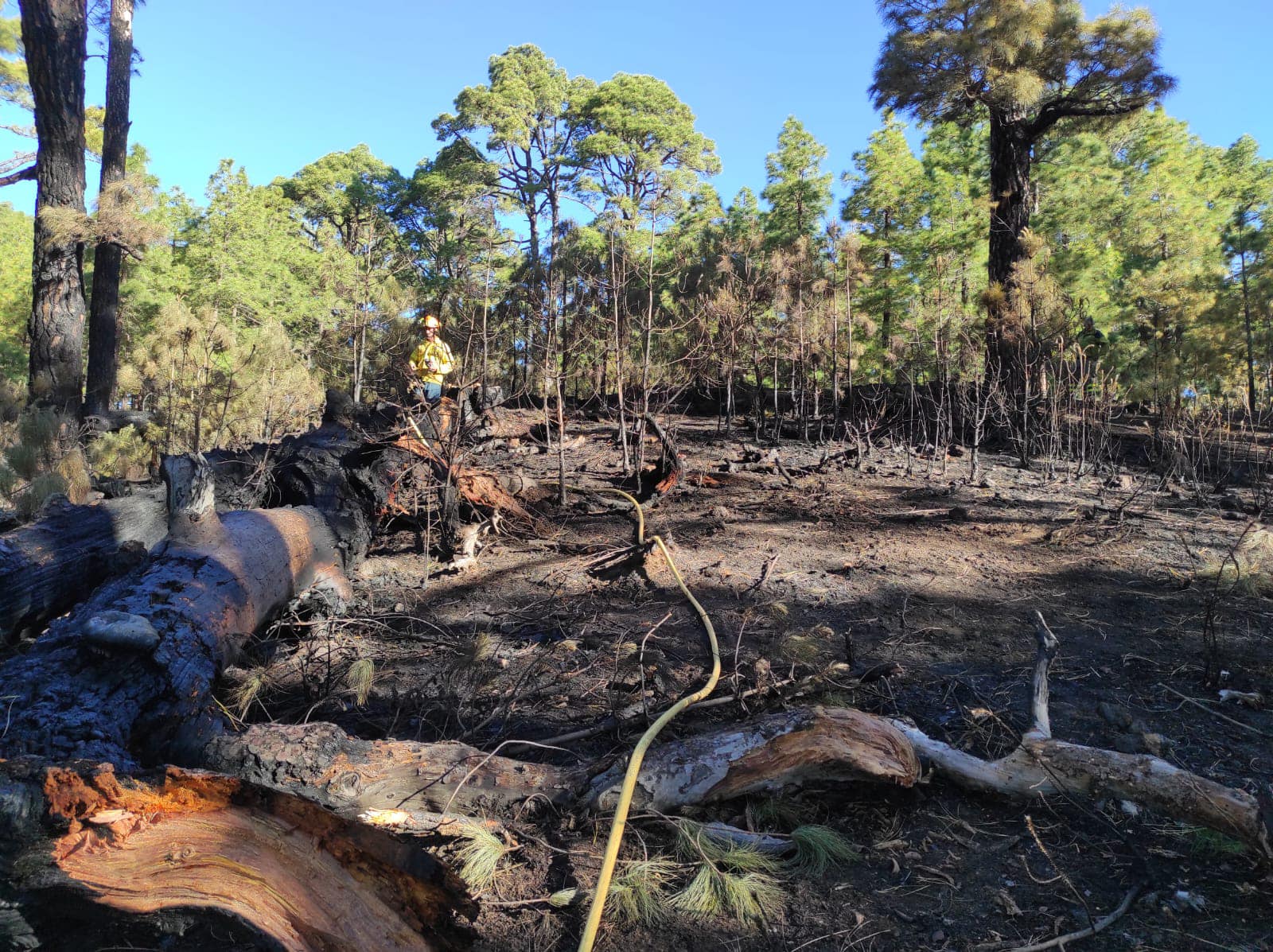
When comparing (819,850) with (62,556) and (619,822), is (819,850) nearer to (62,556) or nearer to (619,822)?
(619,822)

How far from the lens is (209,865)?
65.7 inches

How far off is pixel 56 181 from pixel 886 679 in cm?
1155

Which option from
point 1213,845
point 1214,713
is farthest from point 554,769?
point 1214,713

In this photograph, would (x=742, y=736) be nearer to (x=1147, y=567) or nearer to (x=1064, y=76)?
(x=1147, y=567)

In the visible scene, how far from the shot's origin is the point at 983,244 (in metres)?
17.7

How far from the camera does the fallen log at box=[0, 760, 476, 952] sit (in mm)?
1579

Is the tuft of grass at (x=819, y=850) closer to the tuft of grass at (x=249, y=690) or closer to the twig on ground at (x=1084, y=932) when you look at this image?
the twig on ground at (x=1084, y=932)

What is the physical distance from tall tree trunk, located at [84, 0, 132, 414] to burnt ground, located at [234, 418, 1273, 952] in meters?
7.38

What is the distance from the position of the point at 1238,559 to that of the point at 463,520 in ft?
19.6

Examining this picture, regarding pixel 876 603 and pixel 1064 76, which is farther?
pixel 1064 76

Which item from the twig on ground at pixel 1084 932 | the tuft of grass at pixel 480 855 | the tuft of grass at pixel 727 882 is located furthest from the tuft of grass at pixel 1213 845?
the tuft of grass at pixel 480 855

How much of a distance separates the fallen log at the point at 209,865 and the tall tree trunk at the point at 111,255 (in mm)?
10081

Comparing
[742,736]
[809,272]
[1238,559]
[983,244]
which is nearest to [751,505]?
[1238,559]

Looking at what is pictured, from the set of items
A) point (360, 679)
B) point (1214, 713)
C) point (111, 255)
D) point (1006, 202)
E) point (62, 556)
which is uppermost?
point (1006, 202)
